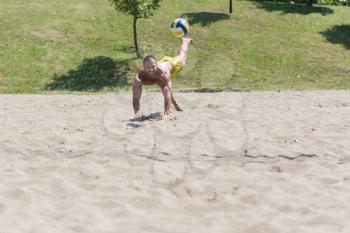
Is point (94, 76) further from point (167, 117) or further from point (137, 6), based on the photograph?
point (167, 117)

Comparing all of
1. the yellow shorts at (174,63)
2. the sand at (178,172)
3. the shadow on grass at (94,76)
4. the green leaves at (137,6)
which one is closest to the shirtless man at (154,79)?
the yellow shorts at (174,63)

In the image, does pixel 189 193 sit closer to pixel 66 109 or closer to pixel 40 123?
pixel 40 123

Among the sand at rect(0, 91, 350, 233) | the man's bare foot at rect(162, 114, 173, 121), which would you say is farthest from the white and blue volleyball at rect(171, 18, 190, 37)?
the man's bare foot at rect(162, 114, 173, 121)

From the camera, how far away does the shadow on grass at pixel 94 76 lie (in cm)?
2109

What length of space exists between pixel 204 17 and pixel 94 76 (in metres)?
11.5

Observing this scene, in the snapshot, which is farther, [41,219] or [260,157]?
[260,157]

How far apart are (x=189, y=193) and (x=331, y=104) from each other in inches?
320

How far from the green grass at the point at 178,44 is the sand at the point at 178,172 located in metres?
10.5

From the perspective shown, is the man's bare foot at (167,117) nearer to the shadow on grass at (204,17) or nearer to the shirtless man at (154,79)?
the shirtless man at (154,79)

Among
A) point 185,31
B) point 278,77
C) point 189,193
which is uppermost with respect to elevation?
point 185,31

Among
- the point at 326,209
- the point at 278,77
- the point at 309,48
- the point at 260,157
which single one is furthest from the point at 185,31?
the point at 309,48

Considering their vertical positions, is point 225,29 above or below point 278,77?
above

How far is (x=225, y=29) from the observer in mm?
29078

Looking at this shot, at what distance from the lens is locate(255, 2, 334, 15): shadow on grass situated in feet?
109
